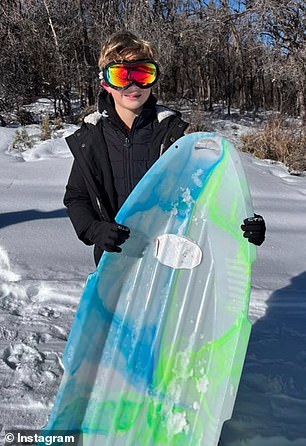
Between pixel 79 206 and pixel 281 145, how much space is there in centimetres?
669

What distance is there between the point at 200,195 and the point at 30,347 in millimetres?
1124

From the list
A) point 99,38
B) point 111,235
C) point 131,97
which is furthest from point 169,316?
point 99,38

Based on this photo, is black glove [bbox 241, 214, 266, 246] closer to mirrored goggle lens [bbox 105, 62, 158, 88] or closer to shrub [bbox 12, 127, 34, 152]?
mirrored goggle lens [bbox 105, 62, 158, 88]

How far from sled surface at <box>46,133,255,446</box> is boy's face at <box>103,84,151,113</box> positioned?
0.21 metres

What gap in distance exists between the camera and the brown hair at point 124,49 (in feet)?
5.41

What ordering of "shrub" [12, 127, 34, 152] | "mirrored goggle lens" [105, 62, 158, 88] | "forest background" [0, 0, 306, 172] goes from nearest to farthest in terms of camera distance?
1. "mirrored goggle lens" [105, 62, 158, 88]
2. "shrub" [12, 127, 34, 152]
3. "forest background" [0, 0, 306, 172]

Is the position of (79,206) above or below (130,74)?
below

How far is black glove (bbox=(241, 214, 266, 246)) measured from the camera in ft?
4.94

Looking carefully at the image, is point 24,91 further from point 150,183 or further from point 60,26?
point 150,183

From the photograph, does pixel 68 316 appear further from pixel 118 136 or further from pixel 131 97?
pixel 131 97

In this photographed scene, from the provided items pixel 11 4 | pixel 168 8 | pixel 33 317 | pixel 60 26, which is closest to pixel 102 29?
pixel 60 26

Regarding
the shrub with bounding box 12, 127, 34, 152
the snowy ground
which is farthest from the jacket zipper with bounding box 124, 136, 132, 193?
the shrub with bounding box 12, 127, 34, 152

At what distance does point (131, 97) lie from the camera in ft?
5.37

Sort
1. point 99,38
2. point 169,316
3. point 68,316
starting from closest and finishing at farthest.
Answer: point 169,316 → point 68,316 → point 99,38
